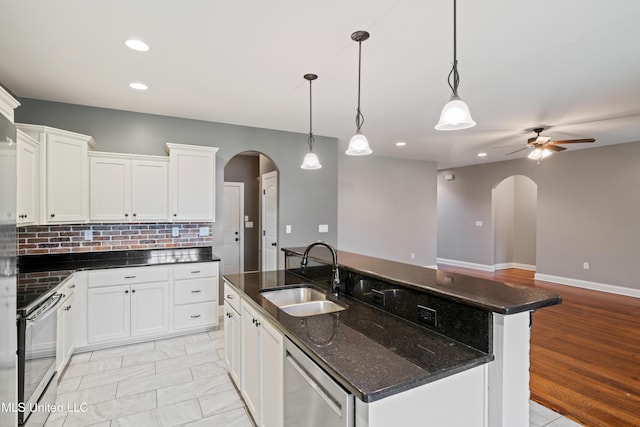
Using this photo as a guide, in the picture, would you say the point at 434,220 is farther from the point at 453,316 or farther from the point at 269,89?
the point at 453,316

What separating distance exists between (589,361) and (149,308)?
4.53 m

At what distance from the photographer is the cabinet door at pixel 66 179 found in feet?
10.3

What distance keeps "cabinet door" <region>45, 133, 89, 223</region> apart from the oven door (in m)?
1.21

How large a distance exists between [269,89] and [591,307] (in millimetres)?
5654

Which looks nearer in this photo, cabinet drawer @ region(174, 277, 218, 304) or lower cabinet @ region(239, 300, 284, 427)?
lower cabinet @ region(239, 300, 284, 427)

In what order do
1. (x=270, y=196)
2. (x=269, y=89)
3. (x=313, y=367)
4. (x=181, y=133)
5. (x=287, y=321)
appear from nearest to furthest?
(x=313, y=367) < (x=287, y=321) < (x=269, y=89) < (x=181, y=133) < (x=270, y=196)

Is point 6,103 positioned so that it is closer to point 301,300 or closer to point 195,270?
point 195,270

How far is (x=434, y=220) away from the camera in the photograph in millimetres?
7730

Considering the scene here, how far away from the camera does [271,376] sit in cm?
179

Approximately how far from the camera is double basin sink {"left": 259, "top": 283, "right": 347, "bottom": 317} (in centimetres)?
219

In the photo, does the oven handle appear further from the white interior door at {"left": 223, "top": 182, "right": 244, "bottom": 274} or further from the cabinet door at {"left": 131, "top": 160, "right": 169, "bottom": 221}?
the white interior door at {"left": 223, "top": 182, "right": 244, "bottom": 274}

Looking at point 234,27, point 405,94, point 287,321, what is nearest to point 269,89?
point 234,27

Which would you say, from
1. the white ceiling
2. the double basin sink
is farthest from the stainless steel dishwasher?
the white ceiling

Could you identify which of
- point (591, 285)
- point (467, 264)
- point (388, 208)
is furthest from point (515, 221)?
point (388, 208)
